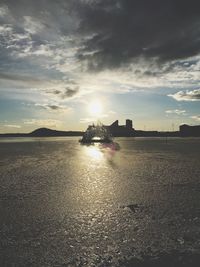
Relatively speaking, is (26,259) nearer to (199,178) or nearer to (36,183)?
(36,183)

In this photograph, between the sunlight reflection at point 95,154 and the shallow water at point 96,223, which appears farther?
the sunlight reflection at point 95,154

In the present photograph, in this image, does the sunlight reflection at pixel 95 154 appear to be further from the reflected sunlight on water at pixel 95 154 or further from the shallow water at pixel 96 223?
the shallow water at pixel 96 223

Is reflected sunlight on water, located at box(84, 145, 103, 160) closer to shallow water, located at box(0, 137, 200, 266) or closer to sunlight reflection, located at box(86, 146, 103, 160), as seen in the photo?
sunlight reflection, located at box(86, 146, 103, 160)

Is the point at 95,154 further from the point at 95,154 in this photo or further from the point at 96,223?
the point at 96,223

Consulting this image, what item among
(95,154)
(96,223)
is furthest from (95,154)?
(96,223)

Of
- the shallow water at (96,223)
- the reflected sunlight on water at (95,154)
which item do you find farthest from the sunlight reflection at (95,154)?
the shallow water at (96,223)

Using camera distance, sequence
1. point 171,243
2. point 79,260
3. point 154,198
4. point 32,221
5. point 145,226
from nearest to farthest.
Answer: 1. point 79,260
2. point 171,243
3. point 145,226
4. point 32,221
5. point 154,198

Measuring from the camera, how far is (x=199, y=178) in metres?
23.9

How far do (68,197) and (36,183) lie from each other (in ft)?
19.5

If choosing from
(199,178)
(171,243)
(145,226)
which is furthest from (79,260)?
(199,178)

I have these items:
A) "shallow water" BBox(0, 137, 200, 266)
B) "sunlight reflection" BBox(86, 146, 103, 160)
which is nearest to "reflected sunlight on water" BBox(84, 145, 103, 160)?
"sunlight reflection" BBox(86, 146, 103, 160)

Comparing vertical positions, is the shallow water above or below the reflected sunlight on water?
above

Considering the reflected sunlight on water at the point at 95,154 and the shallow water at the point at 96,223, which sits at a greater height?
the shallow water at the point at 96,223

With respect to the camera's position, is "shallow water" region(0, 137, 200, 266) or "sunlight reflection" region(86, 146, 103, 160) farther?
A: "sunlight reflection" region(86, 146, 103, 160)
